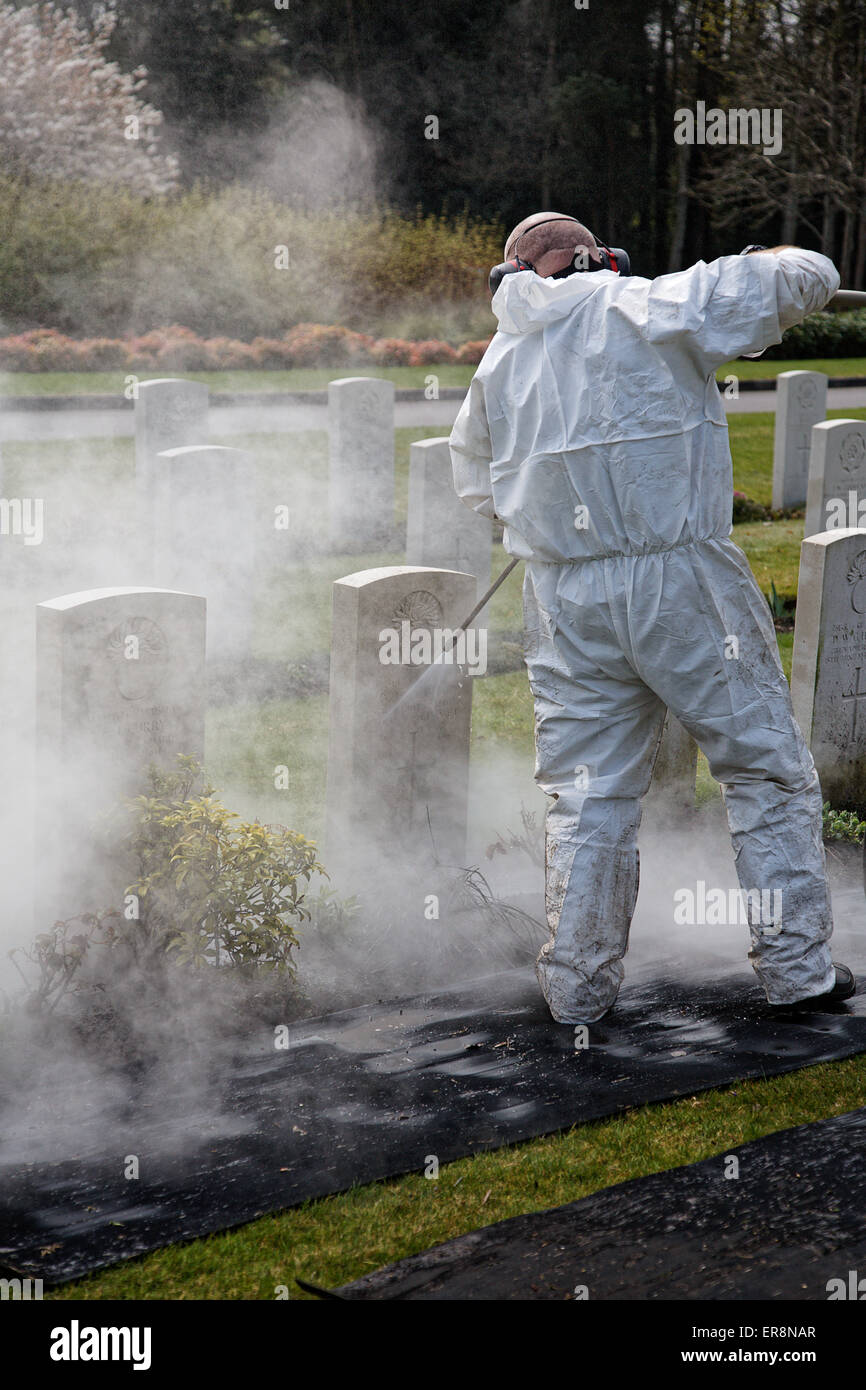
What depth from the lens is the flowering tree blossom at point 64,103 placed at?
55.3 ft

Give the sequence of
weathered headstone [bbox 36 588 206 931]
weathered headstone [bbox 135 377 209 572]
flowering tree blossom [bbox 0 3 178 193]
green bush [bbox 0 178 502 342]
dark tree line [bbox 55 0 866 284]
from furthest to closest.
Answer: dark tree line [bbox 55 0 866 284] < flowering tree blossom [bbox 0 3 178 193] < green bush [bbox 0 178 502 342] < weathered headstone [bbox 135 377 209 572] < weathered headstone [bbox 36 588 206 931]

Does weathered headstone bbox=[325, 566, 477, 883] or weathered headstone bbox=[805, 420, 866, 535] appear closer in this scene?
weathered headstone bbox=[325, 566, 477, 883]

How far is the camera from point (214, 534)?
22.2 feet

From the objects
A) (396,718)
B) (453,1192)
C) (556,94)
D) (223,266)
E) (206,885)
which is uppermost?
(556,94)

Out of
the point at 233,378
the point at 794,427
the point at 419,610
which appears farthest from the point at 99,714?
the point at 233,378

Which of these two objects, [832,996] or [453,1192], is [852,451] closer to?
[832,996]

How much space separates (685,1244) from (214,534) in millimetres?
4858

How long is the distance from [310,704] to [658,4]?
24.5 metres

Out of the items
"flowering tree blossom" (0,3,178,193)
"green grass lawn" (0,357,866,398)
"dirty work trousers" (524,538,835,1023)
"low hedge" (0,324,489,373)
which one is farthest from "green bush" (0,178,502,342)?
"dirty work trousers" (524,538,835,1023)

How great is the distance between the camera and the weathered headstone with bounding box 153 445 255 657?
669 cm

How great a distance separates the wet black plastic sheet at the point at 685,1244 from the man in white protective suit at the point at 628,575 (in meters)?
0.74

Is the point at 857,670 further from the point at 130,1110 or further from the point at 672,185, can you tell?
the point at 672,185

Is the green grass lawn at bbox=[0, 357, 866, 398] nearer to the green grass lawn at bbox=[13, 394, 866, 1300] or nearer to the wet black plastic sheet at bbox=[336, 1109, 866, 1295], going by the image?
the green grass lawn at bbox=[13, 394, 866, 1300]

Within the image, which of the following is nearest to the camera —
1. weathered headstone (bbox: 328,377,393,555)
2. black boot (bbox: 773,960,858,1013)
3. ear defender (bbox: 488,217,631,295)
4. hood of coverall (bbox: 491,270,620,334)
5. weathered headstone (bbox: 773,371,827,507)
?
hood of coverall (bbox: 491,270,620,334)
